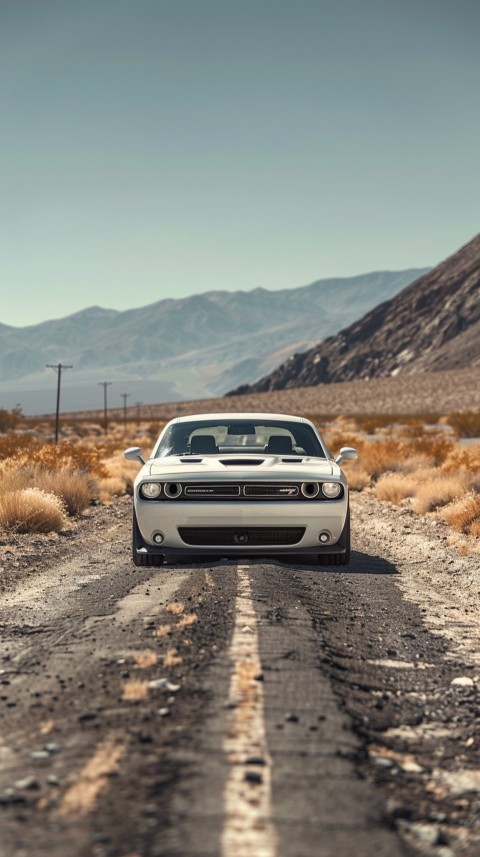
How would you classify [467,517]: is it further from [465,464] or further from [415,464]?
[415,464]

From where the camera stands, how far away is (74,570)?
1016cm

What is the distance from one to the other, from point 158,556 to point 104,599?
2.88ft

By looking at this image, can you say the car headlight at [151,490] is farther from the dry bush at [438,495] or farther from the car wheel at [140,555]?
the dry bush at [438,495]

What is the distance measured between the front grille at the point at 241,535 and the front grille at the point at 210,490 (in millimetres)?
313

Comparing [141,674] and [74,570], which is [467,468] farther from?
[141,674]

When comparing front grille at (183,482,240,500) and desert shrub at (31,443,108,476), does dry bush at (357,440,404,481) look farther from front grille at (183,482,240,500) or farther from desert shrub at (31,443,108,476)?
front grille at (183,482,240,500)

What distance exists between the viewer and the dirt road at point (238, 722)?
3.18 meters

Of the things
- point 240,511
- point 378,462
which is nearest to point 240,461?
point 240,511

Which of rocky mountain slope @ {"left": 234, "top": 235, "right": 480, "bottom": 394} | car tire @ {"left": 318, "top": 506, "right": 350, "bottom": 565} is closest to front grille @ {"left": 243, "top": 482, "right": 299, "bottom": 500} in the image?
car tire @ {"left": 318, "top": 506, "right": 350, "bottom": 565}

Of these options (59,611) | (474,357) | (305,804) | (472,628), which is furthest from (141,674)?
(474,357)

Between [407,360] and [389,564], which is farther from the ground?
[407,360]

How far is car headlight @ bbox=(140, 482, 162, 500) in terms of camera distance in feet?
27.5

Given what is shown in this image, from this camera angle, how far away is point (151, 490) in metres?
8.40

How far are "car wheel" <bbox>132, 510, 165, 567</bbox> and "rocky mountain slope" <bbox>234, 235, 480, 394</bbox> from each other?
365 ft
